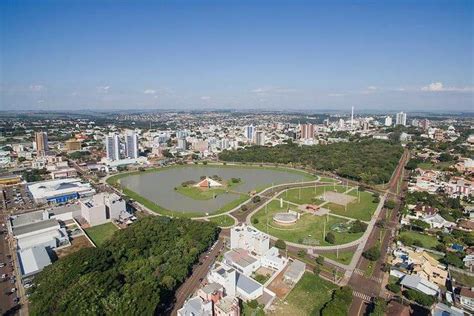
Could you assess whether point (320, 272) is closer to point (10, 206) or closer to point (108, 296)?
point (108, 296)

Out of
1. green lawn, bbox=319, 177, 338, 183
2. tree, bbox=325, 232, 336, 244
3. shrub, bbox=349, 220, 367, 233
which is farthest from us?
green lawn, bbox=319, 177, 338, 183

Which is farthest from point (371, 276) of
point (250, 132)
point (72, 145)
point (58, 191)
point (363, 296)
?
point (72, 145)

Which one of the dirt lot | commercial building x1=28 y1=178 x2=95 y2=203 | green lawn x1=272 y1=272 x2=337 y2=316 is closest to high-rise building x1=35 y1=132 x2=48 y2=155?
commercial building x1=28 y1=178 x2=95 y2=203

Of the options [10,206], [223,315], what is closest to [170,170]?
[10,206]

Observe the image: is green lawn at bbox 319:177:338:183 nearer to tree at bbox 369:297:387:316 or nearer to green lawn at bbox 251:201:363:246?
green lawn at bbox 251:201:363:246

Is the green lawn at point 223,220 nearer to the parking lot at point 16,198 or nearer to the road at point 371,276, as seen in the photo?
the road at point 371,276

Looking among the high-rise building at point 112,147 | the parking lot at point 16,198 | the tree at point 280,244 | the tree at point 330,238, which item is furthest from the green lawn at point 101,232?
the high-rise building at point 112,147
